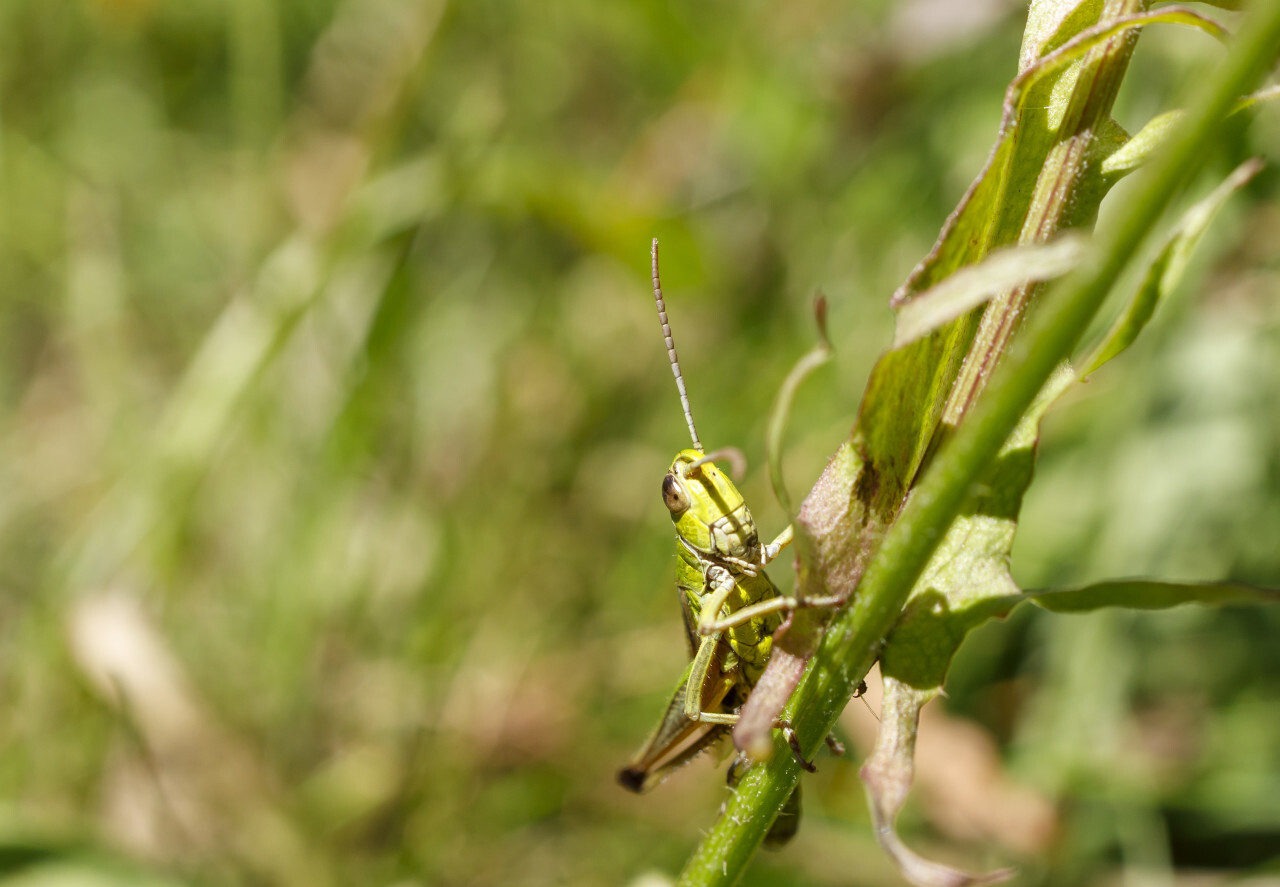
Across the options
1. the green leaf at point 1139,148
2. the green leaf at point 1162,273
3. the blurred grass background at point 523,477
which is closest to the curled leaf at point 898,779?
the green leaf at point 1162,273

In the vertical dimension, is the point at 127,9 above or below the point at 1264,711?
above

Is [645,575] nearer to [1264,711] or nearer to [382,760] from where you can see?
[382,760]

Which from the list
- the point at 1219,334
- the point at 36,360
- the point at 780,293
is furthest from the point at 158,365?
the point at 1219,334

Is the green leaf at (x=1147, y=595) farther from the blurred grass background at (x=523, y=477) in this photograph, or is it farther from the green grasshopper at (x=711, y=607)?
the blurred grass background at (x=523, y=477)

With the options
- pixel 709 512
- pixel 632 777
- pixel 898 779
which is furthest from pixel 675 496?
pixel 898 779

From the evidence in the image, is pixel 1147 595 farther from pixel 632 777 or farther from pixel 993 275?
pixel 632 777

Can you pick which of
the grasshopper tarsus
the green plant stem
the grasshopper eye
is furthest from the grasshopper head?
the green plant stem
